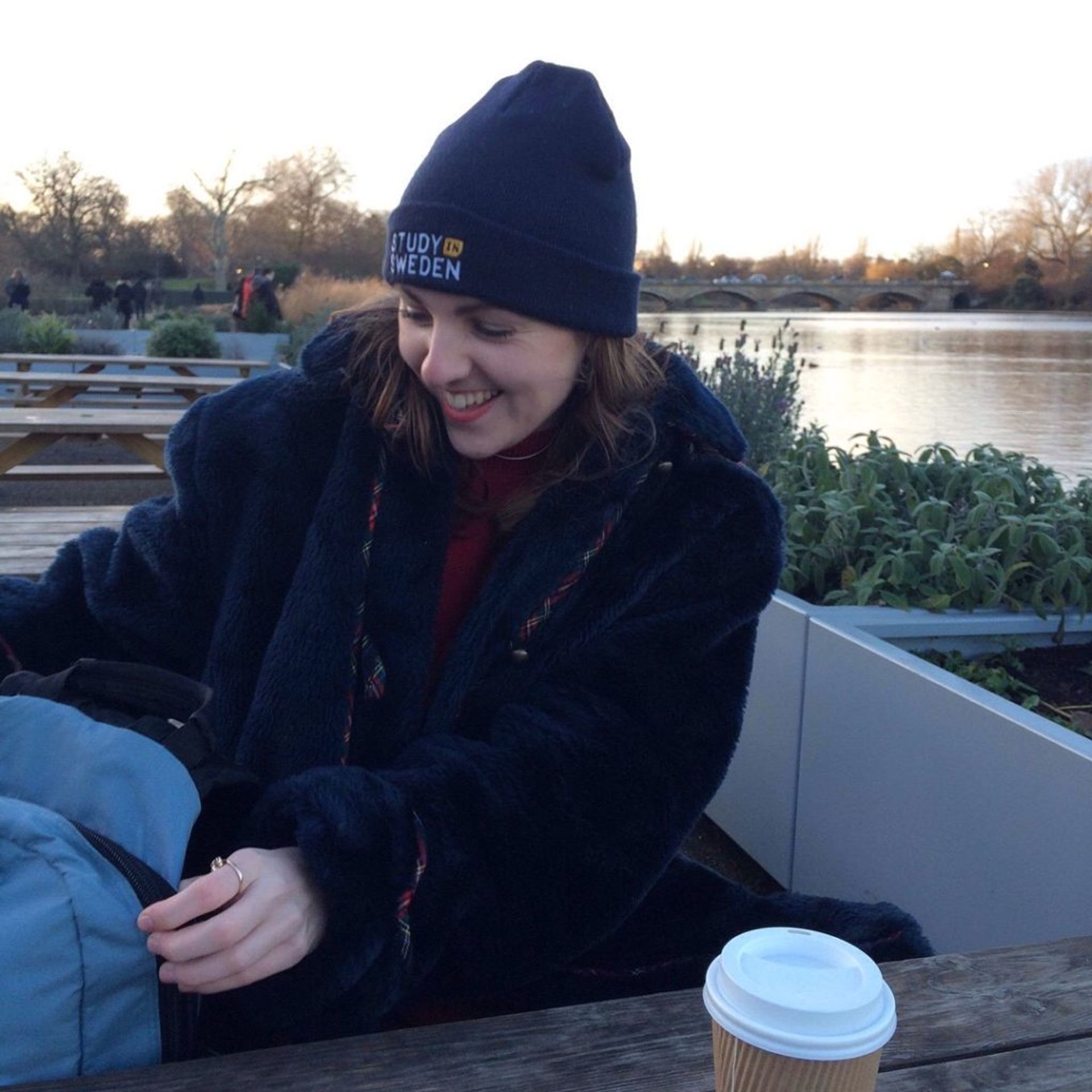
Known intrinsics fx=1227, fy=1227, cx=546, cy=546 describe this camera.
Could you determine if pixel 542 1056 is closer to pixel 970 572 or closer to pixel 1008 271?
pixel 970 572

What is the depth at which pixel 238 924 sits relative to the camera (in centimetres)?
108

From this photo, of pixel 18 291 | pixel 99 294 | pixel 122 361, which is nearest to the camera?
pixel 122 361

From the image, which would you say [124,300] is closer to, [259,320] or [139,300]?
[139,300]

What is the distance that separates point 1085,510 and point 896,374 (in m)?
4.44

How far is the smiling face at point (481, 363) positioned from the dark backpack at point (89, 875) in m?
0.57

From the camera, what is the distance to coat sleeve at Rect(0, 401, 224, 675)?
1.71 m

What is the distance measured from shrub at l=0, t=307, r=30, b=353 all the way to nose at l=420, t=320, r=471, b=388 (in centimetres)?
1412

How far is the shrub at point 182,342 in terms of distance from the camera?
545 inches

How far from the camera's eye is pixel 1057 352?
6473 mm

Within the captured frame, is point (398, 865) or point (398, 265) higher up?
point (398, 265)

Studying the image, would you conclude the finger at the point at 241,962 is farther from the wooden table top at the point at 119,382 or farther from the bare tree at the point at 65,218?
the bare tree at the point at 65,218

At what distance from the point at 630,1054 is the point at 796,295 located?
25.4 metres

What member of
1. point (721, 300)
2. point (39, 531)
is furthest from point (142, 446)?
point (721, 300)

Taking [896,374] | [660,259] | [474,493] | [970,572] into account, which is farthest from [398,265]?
[660,259]
